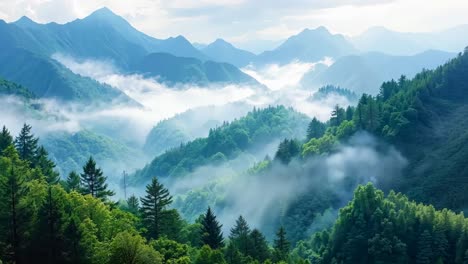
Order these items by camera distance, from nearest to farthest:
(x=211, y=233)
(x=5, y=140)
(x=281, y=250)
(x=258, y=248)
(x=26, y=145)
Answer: (x=211, y=233) → (x=258, y=248) → (x=281, y=250) → (x=5, y=140) → (x=26, y=145)

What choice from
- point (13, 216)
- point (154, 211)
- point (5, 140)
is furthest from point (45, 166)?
point (13, 216)

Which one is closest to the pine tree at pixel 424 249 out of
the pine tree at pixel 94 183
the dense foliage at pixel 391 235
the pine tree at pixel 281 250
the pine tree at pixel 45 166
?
the dense foliage at pixel 391 235

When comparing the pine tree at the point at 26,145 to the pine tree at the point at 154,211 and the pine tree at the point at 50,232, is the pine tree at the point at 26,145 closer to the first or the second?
the pine tree at the point at 154,211

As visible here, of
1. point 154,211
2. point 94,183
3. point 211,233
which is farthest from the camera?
point 94,183

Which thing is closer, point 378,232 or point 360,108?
point 378,232

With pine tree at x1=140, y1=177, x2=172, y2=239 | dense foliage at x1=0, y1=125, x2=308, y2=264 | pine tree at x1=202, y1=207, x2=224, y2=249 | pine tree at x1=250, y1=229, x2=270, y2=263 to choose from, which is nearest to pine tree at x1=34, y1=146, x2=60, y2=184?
dense foliage at x1=0, y1=125, x2=308, y2=264

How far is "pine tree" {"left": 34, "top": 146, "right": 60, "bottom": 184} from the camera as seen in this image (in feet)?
316

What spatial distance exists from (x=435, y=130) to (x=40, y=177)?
127136mm

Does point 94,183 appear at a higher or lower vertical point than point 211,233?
higher

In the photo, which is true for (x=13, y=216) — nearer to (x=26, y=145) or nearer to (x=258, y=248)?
(x=258, y=248)

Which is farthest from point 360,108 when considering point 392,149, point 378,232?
point 378,232

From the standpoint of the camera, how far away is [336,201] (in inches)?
6540

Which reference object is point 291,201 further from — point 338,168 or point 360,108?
point 360,108

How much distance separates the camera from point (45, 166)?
4045 inches
